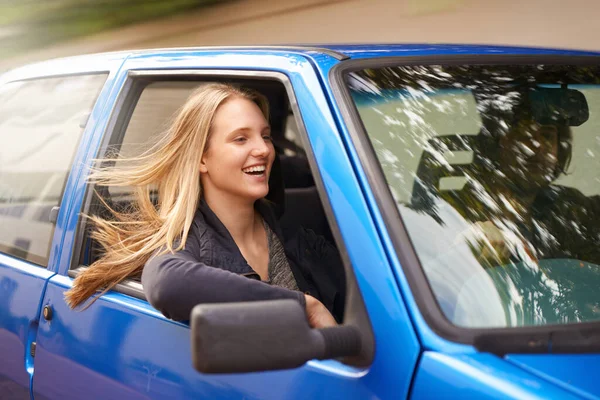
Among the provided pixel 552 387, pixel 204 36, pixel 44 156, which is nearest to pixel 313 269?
pixel 44 156

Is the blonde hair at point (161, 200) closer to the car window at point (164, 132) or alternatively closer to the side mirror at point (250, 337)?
the car window at point (164, 132)

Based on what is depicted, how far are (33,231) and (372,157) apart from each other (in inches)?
59.8

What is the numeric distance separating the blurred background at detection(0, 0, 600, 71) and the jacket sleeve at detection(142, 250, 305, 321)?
11.8ft

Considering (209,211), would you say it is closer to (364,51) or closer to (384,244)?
(364,51)

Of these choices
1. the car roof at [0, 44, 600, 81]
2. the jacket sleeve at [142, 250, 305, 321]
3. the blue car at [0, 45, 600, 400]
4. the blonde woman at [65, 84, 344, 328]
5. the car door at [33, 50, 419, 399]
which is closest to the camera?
the blue car at [0, 45, 600, 400]

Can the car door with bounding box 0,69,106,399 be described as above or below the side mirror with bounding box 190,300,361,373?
below

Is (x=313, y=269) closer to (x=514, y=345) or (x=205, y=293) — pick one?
(x=205, y=293)

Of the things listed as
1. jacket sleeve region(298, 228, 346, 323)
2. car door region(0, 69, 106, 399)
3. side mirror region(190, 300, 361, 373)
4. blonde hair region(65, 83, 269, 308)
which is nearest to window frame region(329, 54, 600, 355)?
side mirror region(190, 300, 361, 373)

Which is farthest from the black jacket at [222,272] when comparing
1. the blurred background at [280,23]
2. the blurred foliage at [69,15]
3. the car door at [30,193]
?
the blurred foliage at [69,15]

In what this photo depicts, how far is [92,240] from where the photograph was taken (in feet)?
9.31

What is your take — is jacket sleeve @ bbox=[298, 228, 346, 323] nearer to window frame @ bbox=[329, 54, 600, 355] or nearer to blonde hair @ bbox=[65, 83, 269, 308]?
blonde hair @ bbox=[65, 83, 269, 308]

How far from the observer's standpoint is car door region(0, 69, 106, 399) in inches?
112

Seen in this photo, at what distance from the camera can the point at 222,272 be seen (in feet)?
6.79

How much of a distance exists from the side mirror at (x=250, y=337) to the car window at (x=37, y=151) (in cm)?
147
